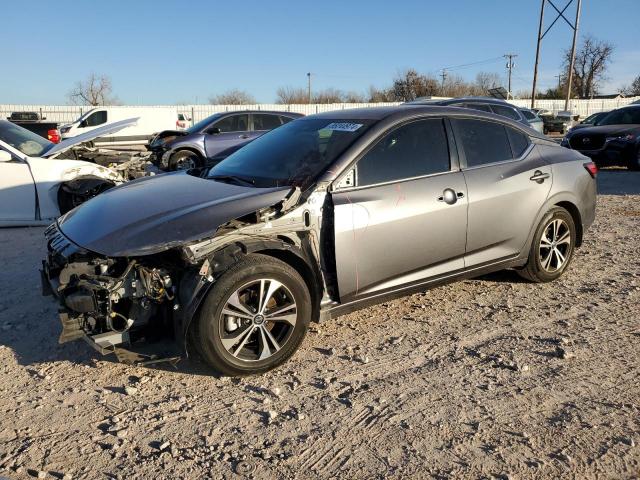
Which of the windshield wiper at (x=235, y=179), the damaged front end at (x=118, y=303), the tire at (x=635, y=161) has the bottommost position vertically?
the tire at (x=635, y=161)

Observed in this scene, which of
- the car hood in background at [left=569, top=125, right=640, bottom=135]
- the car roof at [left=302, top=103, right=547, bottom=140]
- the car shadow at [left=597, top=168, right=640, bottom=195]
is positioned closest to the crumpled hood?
the car roof at [left=302, top=103, right=547, bottom=140]

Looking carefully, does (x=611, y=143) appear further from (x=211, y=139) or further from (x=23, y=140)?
(x=23, y=140)

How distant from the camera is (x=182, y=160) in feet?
44.1

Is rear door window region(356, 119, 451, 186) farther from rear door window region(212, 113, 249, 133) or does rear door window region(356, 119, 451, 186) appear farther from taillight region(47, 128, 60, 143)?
taillight region(47, 128, 60, 143)

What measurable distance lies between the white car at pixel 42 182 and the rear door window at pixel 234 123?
21.2 ft

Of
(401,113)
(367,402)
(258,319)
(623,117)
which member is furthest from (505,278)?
(623,117)

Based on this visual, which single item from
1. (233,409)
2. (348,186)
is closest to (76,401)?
(233,409)

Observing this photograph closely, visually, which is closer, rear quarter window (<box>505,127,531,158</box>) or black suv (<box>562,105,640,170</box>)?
rear quarter window (<box>505,127,531,158</box>)

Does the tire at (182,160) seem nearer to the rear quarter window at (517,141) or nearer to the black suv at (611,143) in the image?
the black suv at (611,143)

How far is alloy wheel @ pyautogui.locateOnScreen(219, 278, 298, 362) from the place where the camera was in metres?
3.43

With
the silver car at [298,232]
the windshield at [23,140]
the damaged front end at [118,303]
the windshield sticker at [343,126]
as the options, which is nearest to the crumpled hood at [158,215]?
the silver car at [298,232]

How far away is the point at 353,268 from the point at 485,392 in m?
1.14

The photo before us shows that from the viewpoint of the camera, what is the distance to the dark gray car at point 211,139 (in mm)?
13359

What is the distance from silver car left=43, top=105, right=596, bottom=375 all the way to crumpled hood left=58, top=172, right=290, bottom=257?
0.01m
